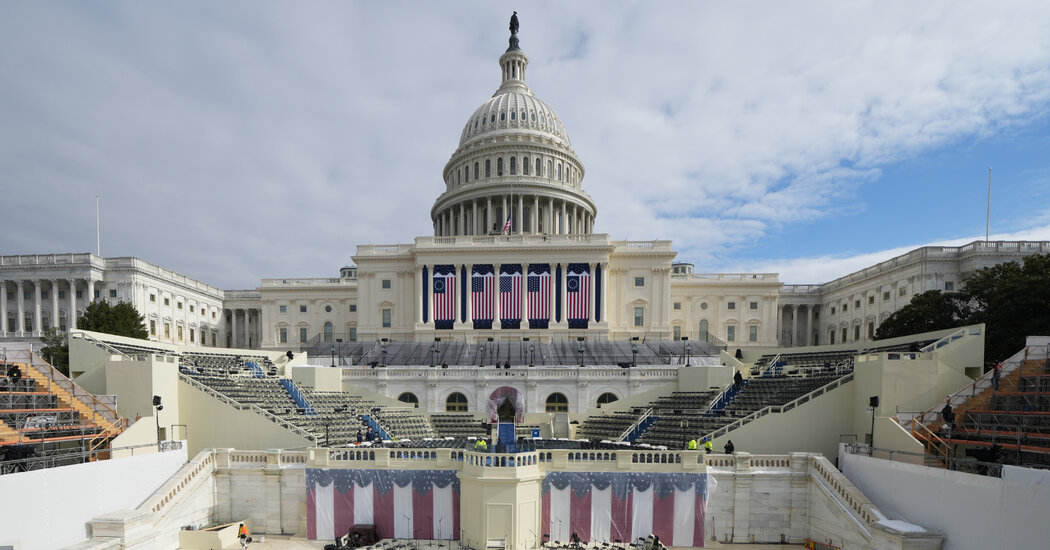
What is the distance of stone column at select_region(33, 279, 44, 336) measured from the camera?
6506 centimetres

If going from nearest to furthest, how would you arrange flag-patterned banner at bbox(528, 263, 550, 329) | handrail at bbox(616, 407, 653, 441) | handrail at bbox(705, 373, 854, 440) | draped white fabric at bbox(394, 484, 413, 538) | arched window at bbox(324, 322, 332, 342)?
1. draped white fabric at bbox(394, 484, 413, 538)
2. handrail at bbox(705, 373, 854, 440)
3. handrail at bbox(616, 407, 653, 441)
4. flag-patterned banner at bbox(528, 263, 550, 329)
5. arched window at bbox(324, 322, 332, 342)

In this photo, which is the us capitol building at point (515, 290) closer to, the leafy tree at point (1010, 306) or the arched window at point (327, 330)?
the arched window at point (327, 330)

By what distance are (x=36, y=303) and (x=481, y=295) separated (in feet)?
204

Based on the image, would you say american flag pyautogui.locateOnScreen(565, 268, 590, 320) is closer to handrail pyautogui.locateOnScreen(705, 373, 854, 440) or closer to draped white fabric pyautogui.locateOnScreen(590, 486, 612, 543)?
handrail pyautogui.locateOnScreen(705, 373, 854, 440)

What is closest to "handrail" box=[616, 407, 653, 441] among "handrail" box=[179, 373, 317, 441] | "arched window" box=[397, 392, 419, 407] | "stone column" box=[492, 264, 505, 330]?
"arched window" box=[397, 392, 419, 407]

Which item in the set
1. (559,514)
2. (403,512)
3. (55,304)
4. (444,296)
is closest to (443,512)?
(403,512)

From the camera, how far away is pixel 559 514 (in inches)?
888

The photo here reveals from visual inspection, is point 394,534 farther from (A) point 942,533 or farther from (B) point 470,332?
(B) point 470,332

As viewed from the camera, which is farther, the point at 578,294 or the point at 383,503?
the point at 578,294

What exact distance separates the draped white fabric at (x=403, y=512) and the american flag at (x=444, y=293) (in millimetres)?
39050

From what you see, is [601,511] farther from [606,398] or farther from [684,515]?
[606,398]

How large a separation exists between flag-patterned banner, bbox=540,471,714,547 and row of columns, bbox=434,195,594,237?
56.5 meters

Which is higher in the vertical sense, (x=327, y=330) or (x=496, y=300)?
(x=496, y=300)

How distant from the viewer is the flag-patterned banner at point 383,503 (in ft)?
75.3
